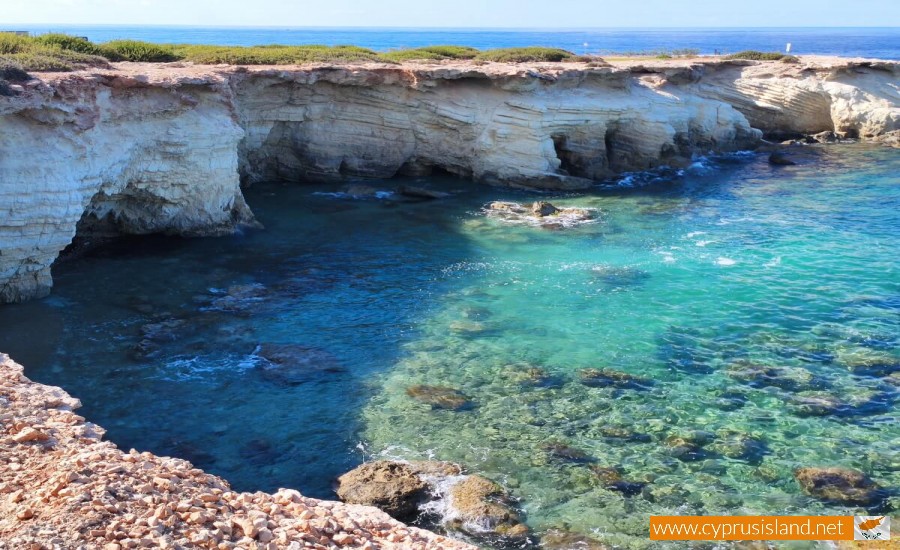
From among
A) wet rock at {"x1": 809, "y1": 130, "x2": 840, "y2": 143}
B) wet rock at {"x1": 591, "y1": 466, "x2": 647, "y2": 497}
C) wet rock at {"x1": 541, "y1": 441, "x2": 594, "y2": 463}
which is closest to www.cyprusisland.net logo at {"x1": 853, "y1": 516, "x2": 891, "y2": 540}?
wet rock at {"x1": 591, "y1": 466, "x2": 647, "y2": 497}

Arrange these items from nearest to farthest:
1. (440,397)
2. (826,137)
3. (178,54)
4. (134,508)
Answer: (134,508), (440,397), (178,54), (826,137)

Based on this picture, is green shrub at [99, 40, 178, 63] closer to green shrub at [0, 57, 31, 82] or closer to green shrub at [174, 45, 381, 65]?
green shrub at [174, 45, 381, 65]

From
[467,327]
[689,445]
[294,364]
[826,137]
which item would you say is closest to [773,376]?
[689,445]

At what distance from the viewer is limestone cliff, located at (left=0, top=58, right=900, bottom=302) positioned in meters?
18.7

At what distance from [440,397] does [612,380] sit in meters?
3.39

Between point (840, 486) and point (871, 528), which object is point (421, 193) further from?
point (871, 528)

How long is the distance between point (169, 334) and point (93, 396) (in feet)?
9.65

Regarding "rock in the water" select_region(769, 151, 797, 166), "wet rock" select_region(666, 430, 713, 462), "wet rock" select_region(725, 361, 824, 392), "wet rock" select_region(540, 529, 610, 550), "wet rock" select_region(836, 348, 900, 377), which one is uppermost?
"rock in the water" select_region(769, 151, 797, 166)

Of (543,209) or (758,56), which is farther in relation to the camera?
(758,56)

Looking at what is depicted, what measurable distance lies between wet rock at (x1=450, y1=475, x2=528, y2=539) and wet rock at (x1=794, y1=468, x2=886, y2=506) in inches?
176

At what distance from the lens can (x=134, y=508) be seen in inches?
342

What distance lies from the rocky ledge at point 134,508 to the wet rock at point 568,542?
70.8 inches

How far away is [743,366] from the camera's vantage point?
1630 centimetres

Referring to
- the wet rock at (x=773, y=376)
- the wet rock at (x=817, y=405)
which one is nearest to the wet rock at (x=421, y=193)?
the wet rock at (x=773, y=376)
